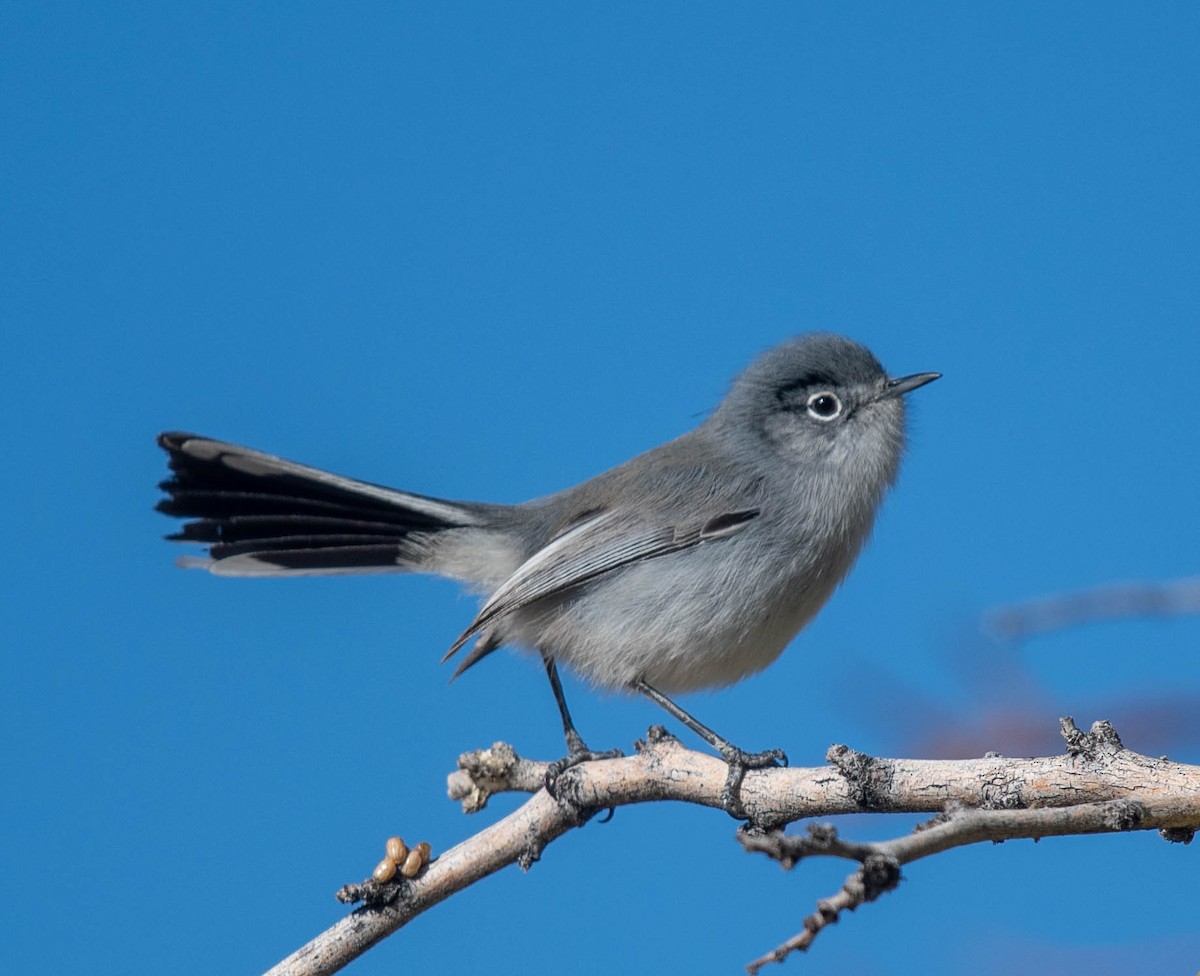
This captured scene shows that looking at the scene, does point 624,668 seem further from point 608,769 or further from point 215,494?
point 215,494

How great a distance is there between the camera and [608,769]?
7.94 ft

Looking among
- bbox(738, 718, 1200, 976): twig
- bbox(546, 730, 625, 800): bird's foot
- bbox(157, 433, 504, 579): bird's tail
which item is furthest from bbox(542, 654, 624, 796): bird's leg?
bbox(738, 718, 1200, 976): twig

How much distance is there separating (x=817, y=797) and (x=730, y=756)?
17.4 inches

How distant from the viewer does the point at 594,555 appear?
3.00 m

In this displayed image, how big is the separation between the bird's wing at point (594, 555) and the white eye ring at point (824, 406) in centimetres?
38

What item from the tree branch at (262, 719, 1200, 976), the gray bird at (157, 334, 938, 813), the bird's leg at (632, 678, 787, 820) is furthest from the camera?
the gray bird at (157, 334, 938, 813)

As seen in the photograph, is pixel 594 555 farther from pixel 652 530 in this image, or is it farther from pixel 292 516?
pixel 292 516

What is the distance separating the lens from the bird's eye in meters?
3.25

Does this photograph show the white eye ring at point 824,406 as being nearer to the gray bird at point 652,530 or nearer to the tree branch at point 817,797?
the gray bird at point 652,530

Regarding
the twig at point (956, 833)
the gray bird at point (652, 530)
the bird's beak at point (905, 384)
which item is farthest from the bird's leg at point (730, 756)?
the bird's beak at point (905, 384)

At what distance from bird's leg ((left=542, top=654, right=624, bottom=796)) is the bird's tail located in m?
0.43

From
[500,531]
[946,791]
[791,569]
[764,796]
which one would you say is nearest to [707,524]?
[791,569]

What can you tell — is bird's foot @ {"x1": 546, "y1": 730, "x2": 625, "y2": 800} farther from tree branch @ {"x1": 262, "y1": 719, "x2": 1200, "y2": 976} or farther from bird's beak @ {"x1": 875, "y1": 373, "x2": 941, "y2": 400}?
bird's beak @ {"x1": 875, "y1": 373, "x2": 941, "y2": 400}

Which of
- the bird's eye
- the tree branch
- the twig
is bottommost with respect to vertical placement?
the twig
